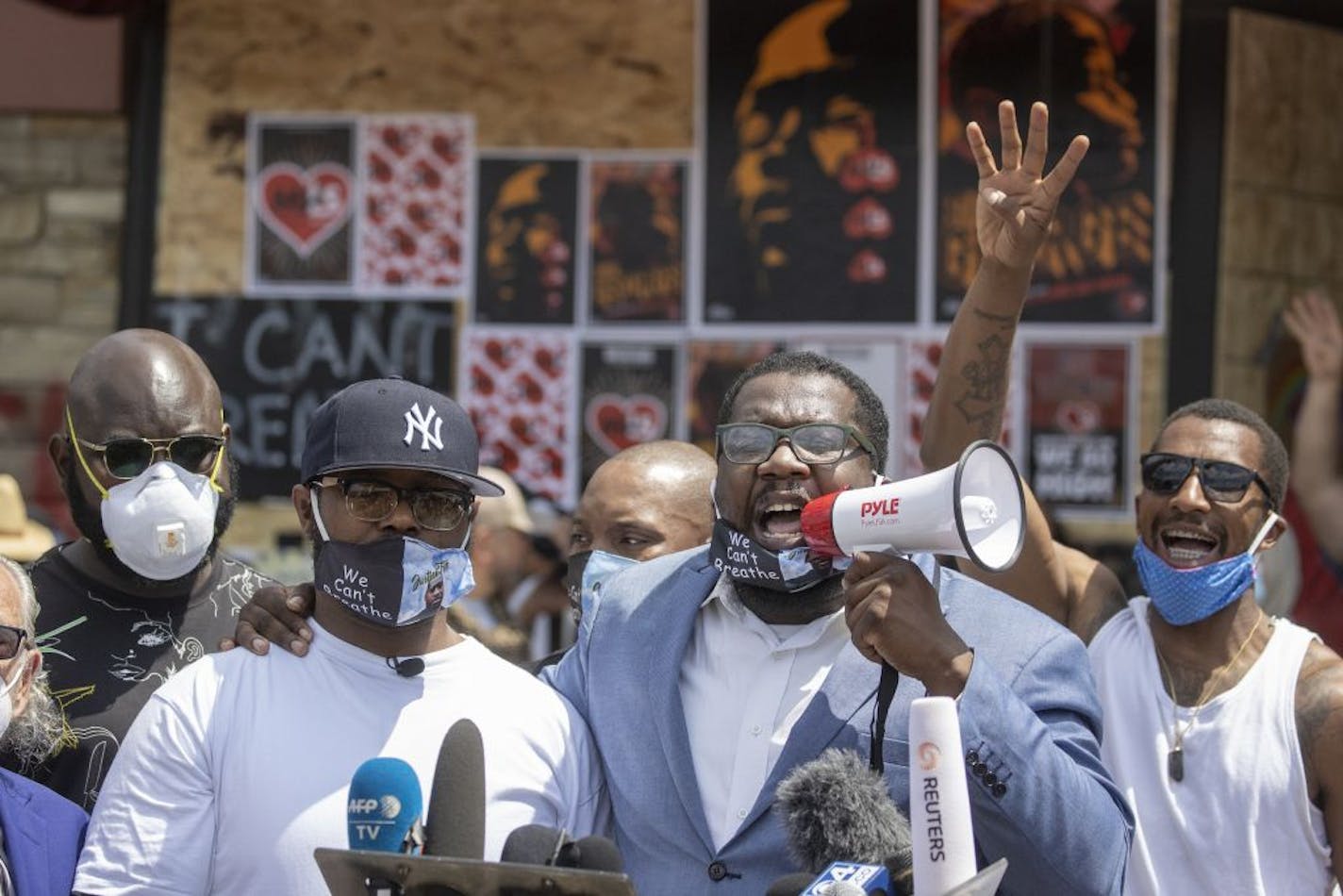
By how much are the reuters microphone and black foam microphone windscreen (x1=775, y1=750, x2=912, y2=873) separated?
218 mm

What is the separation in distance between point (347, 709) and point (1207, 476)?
2298 mm

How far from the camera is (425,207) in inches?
328

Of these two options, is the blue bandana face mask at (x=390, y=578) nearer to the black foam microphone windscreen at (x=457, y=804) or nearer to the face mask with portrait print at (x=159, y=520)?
the face mask with portrait print at (x=159, y=520)

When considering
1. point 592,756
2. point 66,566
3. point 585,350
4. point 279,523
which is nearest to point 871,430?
point 592,756

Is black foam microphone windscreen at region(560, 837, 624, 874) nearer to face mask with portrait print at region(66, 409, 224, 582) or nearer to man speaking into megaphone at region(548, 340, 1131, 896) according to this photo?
man speaking into megaphone at region(548, 340, 1131, 896)

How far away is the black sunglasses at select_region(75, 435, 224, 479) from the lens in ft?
13.4

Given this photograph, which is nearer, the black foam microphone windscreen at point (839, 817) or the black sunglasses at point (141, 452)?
the black foam microphone windscreen at point (839, 817)

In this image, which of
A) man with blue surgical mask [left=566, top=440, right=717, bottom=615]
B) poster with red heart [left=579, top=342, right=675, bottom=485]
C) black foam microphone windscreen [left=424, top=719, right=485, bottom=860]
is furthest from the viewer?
poster with red heart [left=579, top=342, right=675, bottom=485]

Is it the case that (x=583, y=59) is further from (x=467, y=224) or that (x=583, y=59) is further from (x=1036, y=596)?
(x=1036, y=596)

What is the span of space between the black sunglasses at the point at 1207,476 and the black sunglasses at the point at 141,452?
7.48 ft


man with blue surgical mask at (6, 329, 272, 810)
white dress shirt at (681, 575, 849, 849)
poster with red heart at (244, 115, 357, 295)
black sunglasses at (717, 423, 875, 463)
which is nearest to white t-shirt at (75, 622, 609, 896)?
white dress shirt at (681, 575, 849, 849)

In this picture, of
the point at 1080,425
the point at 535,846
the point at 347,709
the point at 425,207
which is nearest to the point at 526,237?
the point at 425,207

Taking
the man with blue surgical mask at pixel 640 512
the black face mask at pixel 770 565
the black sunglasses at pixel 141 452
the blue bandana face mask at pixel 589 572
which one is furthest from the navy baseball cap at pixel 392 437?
the man with blue surgical mask at pixel 640 512

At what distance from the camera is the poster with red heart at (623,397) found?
8.20 metres
